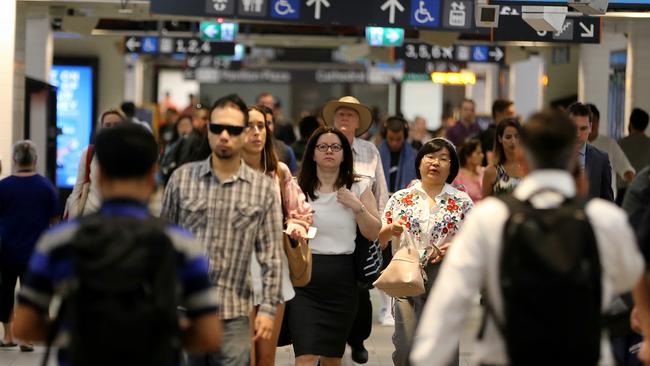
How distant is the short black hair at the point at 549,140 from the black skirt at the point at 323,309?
4.06 metres

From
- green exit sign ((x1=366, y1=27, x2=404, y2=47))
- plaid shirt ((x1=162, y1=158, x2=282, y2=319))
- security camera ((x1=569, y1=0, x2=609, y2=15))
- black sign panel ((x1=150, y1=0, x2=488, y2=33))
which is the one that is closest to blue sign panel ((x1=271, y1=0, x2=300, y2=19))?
black sign panel ((x1=150, y1=0, x2=488, y2=33))

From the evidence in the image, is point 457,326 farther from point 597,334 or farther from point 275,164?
point 275,164

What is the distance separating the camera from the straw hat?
11.3m

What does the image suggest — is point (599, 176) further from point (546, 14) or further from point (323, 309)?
point (546, 14)

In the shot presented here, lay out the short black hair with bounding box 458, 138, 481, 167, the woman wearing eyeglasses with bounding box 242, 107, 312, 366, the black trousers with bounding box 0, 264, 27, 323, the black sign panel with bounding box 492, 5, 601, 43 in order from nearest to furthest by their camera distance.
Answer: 1. the woman wearing eyeglasses with bounding box 242, 107, 312, 366
2. the black trousers with bounding box 0, 264, 27, 323
3. the black sign panel with bounding box 492, 5, 601, 43
4. the short black hair with bounding box 458, 138, 481, 167

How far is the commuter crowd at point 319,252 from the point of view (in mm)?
4957

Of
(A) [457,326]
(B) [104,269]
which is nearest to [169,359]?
(B) [104,269]

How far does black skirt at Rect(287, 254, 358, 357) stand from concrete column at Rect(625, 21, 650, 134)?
11.1m

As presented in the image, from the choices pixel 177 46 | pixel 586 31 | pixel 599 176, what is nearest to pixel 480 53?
pixel 177 46

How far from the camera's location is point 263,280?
23.0 ft

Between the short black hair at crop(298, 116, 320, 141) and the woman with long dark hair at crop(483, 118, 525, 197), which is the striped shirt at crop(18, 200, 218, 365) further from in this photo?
the short black hair at crop(298, 116, 320, 141)

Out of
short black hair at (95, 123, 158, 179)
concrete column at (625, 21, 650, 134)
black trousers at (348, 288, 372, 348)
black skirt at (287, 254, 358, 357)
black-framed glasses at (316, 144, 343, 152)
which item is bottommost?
black trousers at (348, 288, 372, 348)

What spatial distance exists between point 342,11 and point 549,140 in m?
9.60

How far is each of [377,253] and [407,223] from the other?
0.28 metres
